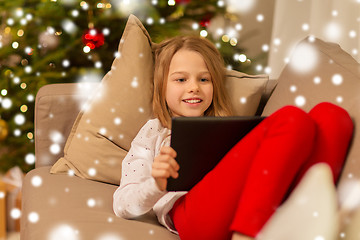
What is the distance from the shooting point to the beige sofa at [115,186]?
0.88 metres

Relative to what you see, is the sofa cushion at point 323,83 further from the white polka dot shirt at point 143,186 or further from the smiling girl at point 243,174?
the white polka dot shirt at point 143,186

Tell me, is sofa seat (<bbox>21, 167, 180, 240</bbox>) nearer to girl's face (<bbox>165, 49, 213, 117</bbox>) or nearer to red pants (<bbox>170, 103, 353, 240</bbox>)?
red pants (<bbox>170, 103, 353, 240</bbox>)

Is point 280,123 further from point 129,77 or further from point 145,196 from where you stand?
point 129,77

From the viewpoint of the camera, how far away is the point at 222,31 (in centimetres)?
304

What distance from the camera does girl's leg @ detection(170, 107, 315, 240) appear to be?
906mm

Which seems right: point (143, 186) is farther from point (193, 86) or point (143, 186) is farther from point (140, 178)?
point (193, 86)

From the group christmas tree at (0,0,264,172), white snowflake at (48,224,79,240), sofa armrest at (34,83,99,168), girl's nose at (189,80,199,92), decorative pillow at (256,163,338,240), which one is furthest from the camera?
christmas tree at (0,0,264,172)

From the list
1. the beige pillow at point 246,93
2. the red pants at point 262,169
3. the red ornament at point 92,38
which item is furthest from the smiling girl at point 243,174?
the red ornament at point 92,38

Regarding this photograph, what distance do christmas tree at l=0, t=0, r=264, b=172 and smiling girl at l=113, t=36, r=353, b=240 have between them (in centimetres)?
108

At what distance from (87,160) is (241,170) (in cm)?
69

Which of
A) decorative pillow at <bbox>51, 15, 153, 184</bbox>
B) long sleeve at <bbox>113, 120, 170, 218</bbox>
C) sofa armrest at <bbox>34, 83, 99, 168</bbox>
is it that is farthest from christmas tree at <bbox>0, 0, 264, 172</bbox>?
long sleeve at <bbox>113, 120, 170, 218</bbox>

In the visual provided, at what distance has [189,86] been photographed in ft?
4.66

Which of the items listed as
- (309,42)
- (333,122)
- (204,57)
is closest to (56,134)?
(204,57)

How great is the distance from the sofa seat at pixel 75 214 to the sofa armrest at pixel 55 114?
0.16 metres
